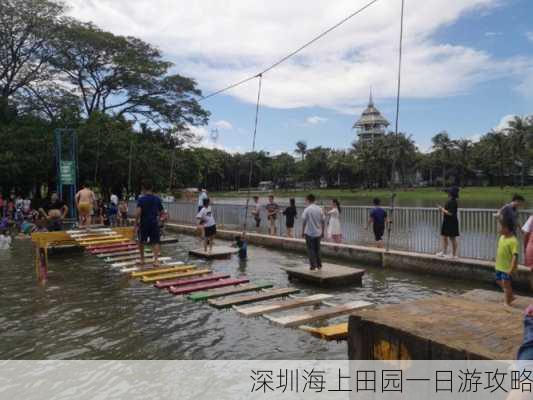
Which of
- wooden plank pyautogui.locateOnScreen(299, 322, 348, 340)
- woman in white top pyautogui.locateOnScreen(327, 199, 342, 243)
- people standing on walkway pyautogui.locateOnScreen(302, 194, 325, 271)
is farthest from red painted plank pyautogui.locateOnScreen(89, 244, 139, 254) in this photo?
wooden plank pyautogui.locateOnScreen(299, 322, 348, 340)

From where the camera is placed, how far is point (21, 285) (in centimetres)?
995

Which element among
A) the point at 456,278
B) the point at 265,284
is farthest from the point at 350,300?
the point at 456,278

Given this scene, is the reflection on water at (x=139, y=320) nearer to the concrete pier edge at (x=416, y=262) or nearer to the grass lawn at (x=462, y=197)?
the concrete pier edge at (x=416, y=262)

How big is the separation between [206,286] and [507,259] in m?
5.64

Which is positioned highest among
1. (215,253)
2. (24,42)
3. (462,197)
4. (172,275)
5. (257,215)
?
(24,42)

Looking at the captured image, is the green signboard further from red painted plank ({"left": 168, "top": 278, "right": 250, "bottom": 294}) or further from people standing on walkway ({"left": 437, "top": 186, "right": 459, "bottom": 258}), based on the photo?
people standing on walkway ({"left": 437, "top": 186, "right": 459, "bottom": 258})

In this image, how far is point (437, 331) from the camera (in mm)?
3424

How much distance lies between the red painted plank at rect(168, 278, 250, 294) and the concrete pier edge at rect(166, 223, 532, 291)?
3859mm

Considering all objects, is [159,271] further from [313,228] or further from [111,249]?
[111,249]

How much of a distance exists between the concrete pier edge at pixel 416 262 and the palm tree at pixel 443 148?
74122mm

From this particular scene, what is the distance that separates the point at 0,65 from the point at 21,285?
29.0 meters

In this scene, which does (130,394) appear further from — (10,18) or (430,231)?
(10,18)

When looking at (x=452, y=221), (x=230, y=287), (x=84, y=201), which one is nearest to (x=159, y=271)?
(x=230, y=287)

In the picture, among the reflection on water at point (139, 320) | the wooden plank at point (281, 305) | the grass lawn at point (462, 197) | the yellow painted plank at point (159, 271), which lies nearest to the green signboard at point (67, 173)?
the reflection on water at point (139, 320)
